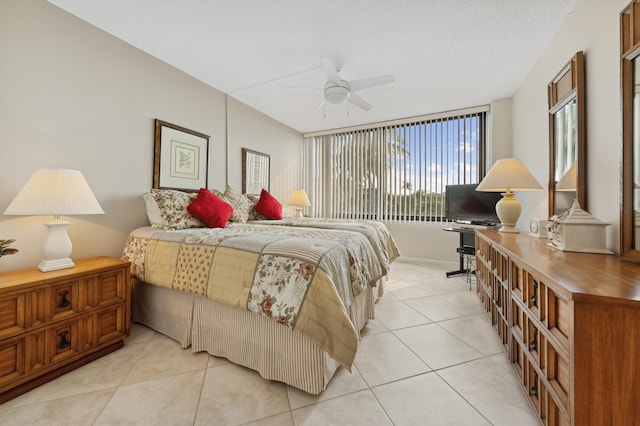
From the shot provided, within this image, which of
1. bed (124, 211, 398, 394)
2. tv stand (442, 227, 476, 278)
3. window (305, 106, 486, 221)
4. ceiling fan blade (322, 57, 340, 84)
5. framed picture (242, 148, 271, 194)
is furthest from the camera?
window (305, 106, 486, 221)

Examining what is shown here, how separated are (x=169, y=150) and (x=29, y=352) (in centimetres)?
201

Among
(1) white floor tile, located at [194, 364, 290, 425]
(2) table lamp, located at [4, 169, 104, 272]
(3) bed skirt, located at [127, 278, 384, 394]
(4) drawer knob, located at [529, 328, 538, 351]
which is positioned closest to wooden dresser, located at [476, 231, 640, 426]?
(4) drawer knob, located at [529, 328, 538, 351]

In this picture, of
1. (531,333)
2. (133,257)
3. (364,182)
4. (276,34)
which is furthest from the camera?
(364,182)

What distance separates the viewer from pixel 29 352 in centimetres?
Result: 141

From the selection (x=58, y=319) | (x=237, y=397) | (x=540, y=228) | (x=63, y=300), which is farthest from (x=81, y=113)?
(x=540, y=228)

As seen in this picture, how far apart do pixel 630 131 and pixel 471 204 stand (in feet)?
7.57

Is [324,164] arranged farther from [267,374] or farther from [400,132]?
[267,374]

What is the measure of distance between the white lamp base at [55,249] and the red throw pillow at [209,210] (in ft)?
3.01

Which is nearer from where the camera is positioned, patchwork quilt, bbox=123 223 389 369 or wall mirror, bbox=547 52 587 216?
patchwork quilt, bbox=123 223 389 369

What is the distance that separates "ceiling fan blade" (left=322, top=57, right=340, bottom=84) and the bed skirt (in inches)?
81.2

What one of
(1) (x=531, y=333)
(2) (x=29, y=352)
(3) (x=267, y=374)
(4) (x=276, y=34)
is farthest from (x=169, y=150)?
(1) (x=531, y=333)

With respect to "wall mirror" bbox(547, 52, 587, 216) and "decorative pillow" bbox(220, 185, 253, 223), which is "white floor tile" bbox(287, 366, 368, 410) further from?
"decorative pillow" bbox(220, 185, 253, 223)

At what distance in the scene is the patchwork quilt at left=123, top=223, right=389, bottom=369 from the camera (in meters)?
1.28

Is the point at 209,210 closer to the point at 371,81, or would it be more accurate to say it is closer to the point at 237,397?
the point at 237,397
